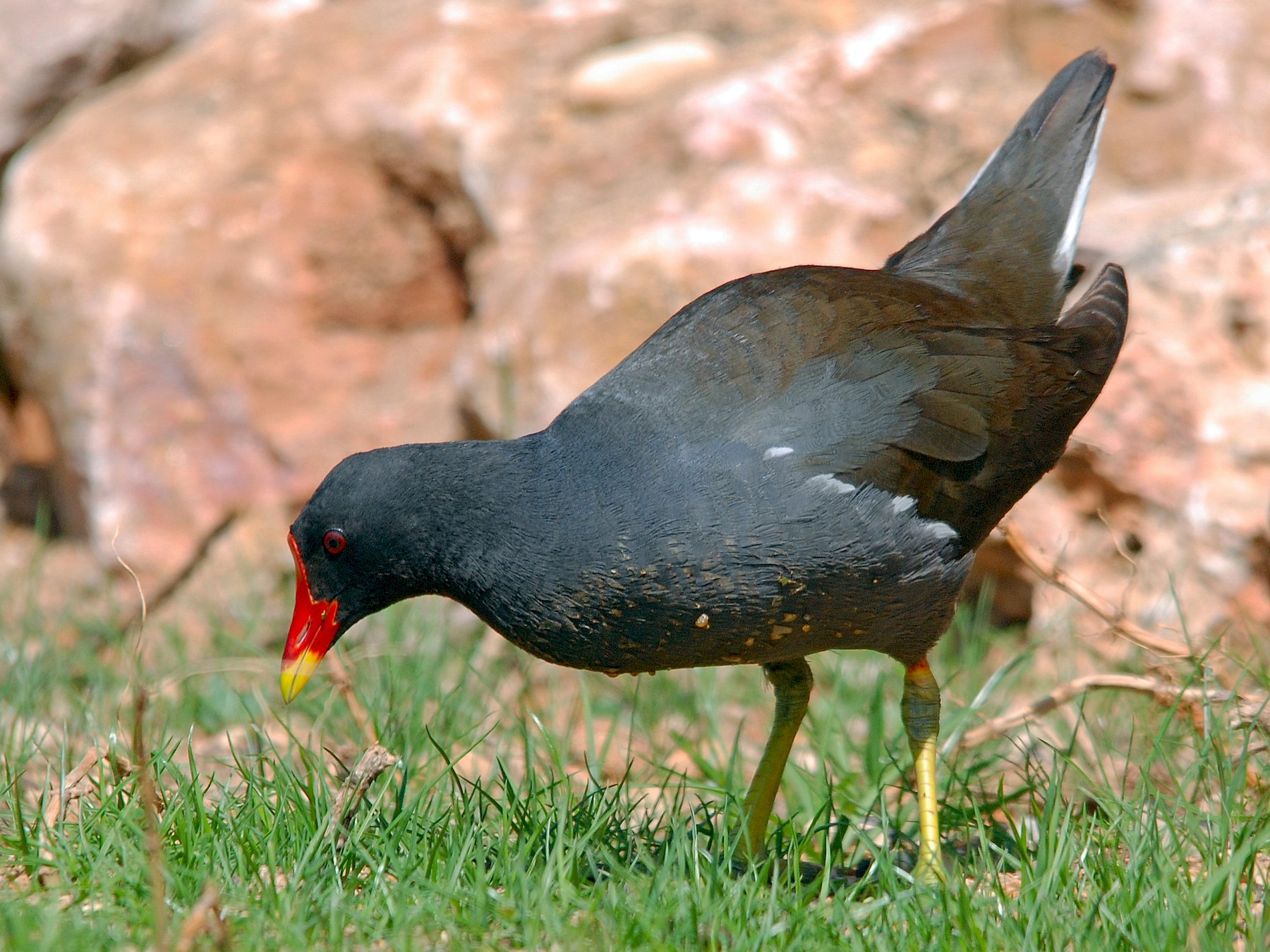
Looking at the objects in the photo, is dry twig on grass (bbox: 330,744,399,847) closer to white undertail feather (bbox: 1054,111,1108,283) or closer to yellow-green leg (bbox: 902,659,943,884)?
yellow-green leg (bbox: 902,659,943,884)

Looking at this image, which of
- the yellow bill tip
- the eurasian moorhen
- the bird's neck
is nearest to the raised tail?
the eurasian moorhen

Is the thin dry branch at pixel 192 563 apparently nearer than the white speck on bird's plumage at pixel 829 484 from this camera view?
No

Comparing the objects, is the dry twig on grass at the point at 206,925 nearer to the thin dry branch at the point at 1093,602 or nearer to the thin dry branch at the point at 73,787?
the thin dry branch at the point at 73,787

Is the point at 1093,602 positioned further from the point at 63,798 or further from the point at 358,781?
the point at 63,798

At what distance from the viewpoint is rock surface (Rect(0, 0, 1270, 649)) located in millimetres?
4875

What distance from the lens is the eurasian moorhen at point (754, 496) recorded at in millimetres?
2584

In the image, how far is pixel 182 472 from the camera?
5680mm

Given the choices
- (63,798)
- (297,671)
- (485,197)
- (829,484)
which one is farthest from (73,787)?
(485,197)

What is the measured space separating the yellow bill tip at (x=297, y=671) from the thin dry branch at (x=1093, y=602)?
1.71 meters

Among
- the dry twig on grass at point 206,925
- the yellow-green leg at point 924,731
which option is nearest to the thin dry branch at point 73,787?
the dry twig on grass at point 206,925

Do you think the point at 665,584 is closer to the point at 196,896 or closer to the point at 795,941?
the point at 795,941

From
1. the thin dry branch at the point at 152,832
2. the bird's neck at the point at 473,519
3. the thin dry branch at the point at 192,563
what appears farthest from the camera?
the thin dry branch at the point at 192,563

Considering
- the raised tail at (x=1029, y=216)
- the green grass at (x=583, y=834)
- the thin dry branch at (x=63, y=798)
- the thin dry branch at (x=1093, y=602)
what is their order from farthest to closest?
the raised tail at (x=1029, y=216) → the thin dry branch at (x=1093, y=602) → the thin dry branch at (x=63, y=798) → the green grass at (x=583, y=834)

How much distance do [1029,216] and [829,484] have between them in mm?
1396
